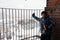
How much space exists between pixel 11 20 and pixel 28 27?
59 centimetres

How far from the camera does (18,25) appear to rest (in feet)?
16.5

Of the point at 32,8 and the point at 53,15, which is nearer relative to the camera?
the point at 53,15

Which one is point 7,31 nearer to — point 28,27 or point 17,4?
point 28,27

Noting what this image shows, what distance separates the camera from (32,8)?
5.36 m

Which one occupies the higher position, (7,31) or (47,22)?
(47,22)

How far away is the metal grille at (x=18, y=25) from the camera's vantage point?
16.1ft

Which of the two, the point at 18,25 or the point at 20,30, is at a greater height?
the point at 18,25

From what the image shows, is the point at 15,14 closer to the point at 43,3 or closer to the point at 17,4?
the point at 17,4

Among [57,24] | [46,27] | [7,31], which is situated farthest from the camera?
[7,31]

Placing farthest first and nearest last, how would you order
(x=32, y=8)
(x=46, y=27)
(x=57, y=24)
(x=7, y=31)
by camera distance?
1. (x=32, y=8)
2. (x=7, y=31)
3. (x=57, y=24)
4. (x=46, y=27)

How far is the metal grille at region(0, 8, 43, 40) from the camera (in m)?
4.91

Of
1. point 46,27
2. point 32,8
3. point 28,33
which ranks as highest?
point 32,8

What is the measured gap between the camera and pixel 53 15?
15.0 feet

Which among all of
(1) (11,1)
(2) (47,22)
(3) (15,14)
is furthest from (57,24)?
(1) (11,1)
